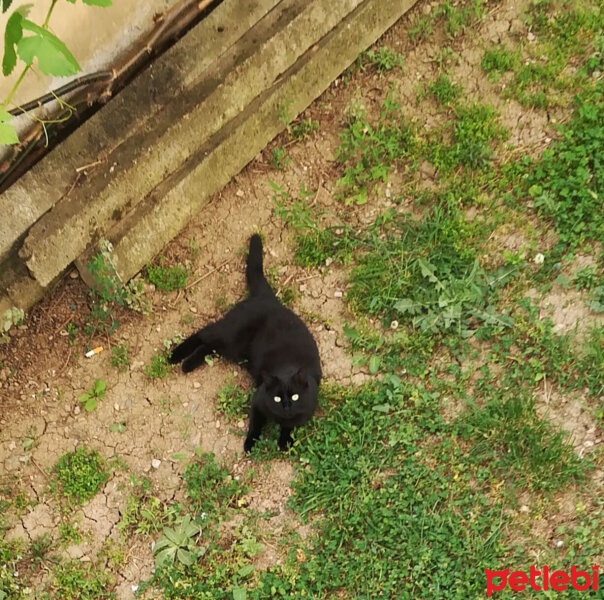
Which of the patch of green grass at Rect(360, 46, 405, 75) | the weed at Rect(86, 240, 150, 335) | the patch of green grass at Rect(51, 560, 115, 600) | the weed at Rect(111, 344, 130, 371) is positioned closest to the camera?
the patch of green grass at Rect(51, 560, 115, 600)

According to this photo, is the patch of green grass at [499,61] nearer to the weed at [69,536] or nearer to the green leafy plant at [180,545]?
the green leafy plant at [180,545]

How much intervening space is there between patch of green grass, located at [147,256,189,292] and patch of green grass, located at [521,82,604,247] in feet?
6.83

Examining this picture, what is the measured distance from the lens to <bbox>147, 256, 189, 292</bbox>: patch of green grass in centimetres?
359

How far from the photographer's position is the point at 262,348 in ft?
11.0

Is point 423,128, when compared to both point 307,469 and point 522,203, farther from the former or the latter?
point 307,469

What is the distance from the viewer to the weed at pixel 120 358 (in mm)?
3471

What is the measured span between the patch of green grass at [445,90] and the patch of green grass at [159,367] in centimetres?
229

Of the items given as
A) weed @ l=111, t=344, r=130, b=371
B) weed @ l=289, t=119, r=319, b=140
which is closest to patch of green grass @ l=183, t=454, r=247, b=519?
weed @ l=111, t=344, r=130, b=371

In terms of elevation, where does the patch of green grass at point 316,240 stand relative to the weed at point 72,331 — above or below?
below

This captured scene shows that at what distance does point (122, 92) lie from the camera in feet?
10.5

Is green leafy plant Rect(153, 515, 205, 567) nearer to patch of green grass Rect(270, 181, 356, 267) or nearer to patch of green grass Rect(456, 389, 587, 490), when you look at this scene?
patch of green grass Rect(456, 389, 587, 490)

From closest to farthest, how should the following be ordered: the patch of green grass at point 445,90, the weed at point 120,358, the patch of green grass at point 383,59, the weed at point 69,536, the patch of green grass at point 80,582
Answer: the patch of green grass at point 80,582 → the weed at point 69,536 → the weed at point 120,358 → the patch of green grass at point 445,90 → the patch of green grass at point 383,59

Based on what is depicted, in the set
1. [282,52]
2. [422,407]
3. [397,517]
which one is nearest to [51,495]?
[397,517]

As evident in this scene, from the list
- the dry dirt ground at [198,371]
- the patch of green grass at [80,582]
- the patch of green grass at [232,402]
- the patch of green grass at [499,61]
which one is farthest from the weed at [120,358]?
the patch of green grass at [499,61]
